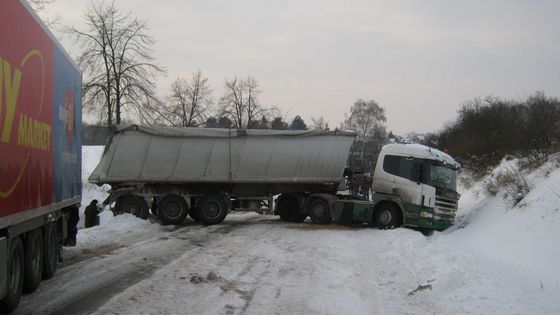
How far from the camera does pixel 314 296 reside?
841 centimetres

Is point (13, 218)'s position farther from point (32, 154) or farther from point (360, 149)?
point (360, 149)

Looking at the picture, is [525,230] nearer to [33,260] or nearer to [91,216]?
[33,260]

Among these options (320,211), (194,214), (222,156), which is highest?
(222,156)

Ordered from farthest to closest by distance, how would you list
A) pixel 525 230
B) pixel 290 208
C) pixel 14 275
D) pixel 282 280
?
pixel 290 208
pixel 525 230
pixel 282 280
pixel 14 275

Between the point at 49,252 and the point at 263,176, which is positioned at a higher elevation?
the point at 263,176

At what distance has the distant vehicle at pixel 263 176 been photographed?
18.3 metres

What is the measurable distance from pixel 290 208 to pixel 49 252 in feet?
41.7

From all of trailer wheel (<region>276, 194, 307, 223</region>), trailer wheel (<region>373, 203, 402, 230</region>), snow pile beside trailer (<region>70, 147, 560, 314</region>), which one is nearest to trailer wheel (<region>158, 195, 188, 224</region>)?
snow pile beside trailer (<region>70, 147, 560, 314</region>)

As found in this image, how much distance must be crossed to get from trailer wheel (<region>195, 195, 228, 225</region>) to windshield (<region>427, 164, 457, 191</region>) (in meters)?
6.82

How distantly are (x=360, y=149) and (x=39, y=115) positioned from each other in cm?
1487

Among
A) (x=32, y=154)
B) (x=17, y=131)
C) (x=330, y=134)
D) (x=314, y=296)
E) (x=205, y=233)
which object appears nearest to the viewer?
(x=17, y=131)

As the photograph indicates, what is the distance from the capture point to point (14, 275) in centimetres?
717

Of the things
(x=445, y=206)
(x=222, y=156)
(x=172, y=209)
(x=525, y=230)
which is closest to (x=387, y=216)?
(x=445, y=206)

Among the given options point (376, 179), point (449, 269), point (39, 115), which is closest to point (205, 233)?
point (376, 179)
